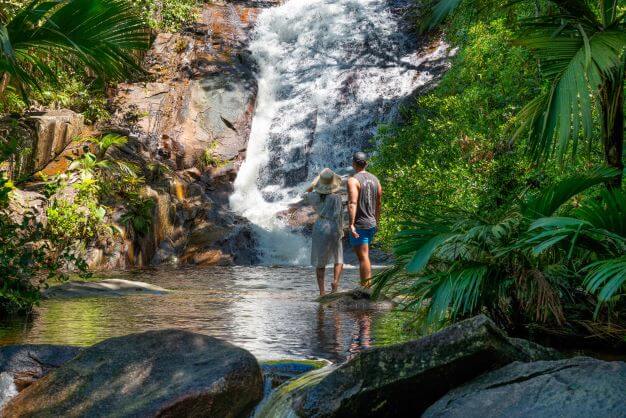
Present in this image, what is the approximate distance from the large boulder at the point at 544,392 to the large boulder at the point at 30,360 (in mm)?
2935

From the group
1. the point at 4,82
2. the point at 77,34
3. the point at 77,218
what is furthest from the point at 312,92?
the point at 77,34

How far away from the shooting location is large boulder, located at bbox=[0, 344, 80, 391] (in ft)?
17.6

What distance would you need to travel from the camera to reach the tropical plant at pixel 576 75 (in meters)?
5.04

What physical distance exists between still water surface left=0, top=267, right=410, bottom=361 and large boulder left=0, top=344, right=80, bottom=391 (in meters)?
0.79

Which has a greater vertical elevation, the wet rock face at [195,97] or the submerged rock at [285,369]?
the wet rock face at [195,97]

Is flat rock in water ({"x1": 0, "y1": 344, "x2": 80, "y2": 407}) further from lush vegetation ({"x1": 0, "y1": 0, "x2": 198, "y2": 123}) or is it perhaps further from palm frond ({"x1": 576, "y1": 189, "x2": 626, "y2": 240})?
palm frond ({"x1": 576, "y1": 189, "x2": 626, "y2": 240})

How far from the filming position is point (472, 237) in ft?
17.3

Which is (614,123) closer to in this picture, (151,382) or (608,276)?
(608,276)

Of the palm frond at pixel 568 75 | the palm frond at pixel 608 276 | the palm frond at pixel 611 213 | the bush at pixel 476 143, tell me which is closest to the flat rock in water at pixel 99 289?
the bush at pixel 476 143

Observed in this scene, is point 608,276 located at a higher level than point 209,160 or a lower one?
lower

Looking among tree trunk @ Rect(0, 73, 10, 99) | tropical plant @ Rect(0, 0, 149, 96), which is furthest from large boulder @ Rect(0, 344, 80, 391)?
tree trunk @ Rect(0, 73, 10, 99)

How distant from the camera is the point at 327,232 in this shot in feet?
31.6

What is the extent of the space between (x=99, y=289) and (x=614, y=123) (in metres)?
7.15

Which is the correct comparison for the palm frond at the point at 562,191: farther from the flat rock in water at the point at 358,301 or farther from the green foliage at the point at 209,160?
the green foliage at the point at 209,160
